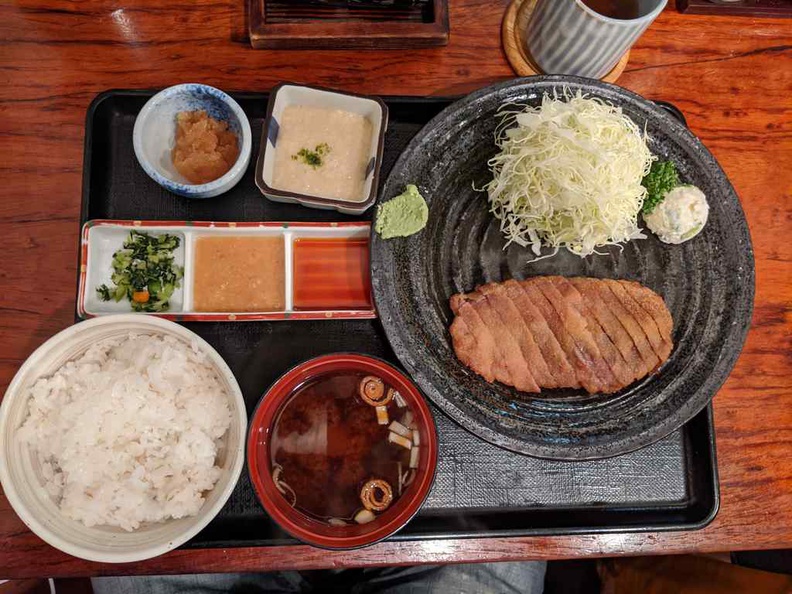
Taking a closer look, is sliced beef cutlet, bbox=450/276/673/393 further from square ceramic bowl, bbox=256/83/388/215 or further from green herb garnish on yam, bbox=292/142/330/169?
green herb garnish on yam, bbox=292/142/330/169

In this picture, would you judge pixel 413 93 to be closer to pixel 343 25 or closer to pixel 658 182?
pixel 343 25

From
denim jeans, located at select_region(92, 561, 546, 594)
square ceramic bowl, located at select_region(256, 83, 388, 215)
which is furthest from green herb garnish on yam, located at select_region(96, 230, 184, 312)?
denim jeans, located at select_region(92, 561, 546, 594)

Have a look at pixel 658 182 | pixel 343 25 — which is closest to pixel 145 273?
pixel 343 25

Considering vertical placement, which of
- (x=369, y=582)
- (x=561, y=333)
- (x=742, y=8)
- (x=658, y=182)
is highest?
(x=742, y=8)

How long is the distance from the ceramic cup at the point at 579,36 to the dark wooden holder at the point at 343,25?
0.38 m

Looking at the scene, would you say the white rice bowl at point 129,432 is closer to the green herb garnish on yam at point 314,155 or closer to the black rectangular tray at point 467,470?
the black rectangular tray at point 467,470

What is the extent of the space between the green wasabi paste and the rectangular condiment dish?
0.35 feet

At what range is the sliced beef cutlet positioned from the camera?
2021mm

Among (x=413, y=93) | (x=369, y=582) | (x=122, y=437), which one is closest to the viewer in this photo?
(x=122, y=437)

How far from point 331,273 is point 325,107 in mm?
682

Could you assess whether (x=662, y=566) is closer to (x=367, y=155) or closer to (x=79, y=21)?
(x=367, y=155)

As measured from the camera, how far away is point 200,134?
210 cm

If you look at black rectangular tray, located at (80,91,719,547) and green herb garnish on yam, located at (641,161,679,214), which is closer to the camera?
black rectangular tray, located at (80,91,719,547)

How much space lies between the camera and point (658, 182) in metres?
2.17
